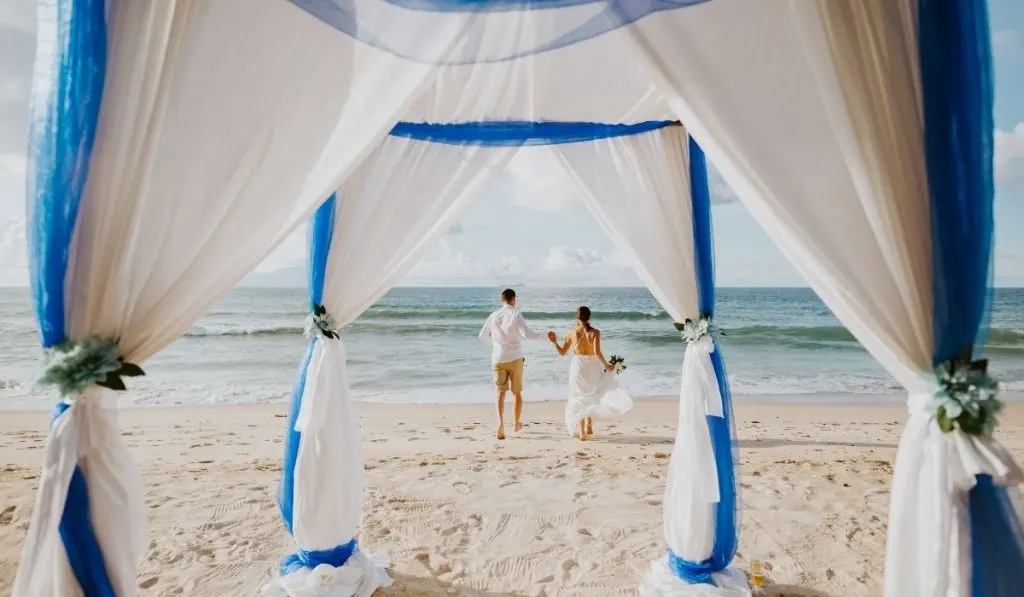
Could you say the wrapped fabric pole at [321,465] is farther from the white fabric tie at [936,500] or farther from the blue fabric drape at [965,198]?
the blue fabric drape at [965,198]

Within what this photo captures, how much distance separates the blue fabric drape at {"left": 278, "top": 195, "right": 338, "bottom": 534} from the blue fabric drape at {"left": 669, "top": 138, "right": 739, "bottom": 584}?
4.94 ft

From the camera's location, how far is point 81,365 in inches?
51.1

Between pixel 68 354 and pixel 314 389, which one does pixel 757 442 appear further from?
pixel 68 354

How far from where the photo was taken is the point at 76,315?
1.31 m

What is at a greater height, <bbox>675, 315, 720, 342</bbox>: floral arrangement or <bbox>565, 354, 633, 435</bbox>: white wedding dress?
<bbox>675, 315, 720, 342</bbox>: floral arrangement

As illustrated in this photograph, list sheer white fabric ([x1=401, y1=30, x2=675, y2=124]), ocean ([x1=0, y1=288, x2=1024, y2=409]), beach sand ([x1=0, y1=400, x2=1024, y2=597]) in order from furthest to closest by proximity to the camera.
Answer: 1. ocean ([x1=0, y1=288, x2=1024, y2=409])
2. beach sand ([x1=0, y1=400, x2=1024, y2=597])
3. sheer white fabric ([x1=401, y1=30, x2=675, y2=124])

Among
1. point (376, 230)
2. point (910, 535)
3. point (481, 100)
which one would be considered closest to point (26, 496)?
point (376, 230)

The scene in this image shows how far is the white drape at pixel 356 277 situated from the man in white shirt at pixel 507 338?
2397mm

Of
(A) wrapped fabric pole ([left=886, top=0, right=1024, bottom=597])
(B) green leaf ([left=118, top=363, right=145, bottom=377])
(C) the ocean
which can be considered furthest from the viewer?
(C) the ocean

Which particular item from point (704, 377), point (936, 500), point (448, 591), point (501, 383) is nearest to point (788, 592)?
point (704, 377)

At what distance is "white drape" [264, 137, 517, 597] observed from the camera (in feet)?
7.01

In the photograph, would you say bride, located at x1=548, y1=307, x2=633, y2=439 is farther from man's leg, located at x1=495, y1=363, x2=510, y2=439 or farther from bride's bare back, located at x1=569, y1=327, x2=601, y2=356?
man's leg, located at x1=495, y1=363, x2=510, y2=439

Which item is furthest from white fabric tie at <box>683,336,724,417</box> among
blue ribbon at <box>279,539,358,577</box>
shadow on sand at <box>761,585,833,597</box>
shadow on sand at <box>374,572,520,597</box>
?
blue ribbon at <box>279,539,358,577</box>

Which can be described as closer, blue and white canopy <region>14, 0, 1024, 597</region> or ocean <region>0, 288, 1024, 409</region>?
blue and white canopy <region>14, 0, 1024, 597</region>
